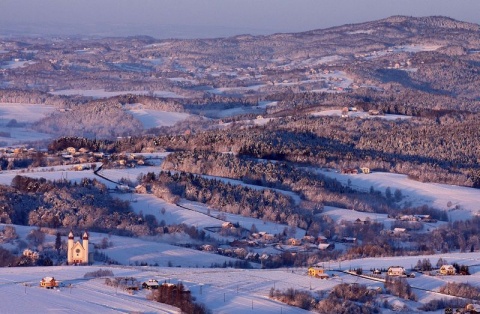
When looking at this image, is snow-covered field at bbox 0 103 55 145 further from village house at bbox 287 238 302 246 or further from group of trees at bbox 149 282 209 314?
group of trees at bbox 149 282 209 314

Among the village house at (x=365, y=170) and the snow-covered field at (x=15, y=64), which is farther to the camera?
the snow-covered field at (x=15, y=64)

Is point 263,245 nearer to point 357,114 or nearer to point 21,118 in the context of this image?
point 357,114

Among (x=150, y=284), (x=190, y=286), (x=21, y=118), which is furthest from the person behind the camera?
(x=21, y=118)

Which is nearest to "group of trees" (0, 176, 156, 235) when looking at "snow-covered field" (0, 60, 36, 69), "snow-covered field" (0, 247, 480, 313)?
"snow-covered field" (0, 247, 480, 313)

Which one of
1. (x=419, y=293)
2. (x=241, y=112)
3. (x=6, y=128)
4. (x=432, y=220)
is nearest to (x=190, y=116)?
(x=241, y=112)

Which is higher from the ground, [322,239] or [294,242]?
[294,242]

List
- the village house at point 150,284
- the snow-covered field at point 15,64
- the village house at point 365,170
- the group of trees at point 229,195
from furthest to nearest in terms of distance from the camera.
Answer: the snow-covered field at point 15,64
the village house at point 365,170
the group of trees at point 229,195
the village house at point 150,284

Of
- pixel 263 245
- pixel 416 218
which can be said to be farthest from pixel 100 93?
pixel 263 245

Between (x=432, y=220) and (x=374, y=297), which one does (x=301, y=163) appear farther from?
(x=374, y=297)

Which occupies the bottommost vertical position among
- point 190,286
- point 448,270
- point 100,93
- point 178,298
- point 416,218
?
point 100,93

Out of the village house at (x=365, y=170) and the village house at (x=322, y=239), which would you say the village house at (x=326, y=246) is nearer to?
the village house at (x=322, y=239)

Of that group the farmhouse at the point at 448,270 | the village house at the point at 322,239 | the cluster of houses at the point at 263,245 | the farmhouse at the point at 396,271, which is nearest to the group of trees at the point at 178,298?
the farmhouse at the point at 396,271

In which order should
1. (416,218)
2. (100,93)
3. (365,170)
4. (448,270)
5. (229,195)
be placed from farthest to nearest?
(100,93) < (365,170) < (229,195) < (416,218) < (448,270)
